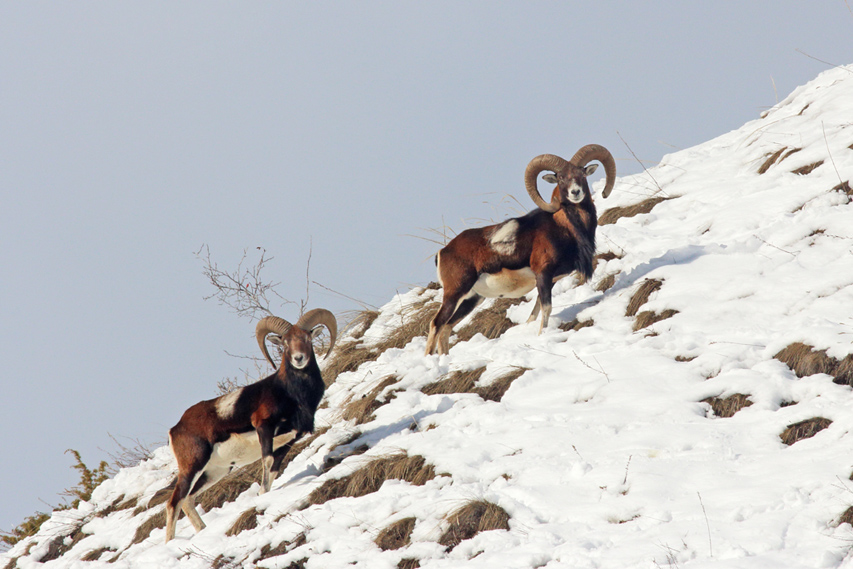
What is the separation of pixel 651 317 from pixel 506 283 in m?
1.92

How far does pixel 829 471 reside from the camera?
511 centimetres

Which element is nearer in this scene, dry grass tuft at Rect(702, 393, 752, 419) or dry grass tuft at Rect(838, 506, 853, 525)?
dry grass tuft at Rect(838, 506, 853, 525)

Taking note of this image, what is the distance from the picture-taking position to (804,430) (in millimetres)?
5789

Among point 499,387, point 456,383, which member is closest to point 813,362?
point 499,387

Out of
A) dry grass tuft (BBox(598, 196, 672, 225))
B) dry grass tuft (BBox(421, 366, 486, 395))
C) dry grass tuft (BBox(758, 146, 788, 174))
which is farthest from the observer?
dry grass tuft (BBox(598, 196, 672, 225))

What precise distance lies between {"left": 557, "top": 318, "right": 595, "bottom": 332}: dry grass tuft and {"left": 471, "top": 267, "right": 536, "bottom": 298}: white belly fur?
63 centimetres

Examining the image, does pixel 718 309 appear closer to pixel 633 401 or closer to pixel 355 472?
pixel 633 401

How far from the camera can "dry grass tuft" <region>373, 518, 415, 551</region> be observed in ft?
19.6

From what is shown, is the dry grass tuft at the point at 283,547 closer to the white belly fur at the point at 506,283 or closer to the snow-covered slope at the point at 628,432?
the snow-covered slope at the point at 628,432

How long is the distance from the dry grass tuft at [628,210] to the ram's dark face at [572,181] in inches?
103

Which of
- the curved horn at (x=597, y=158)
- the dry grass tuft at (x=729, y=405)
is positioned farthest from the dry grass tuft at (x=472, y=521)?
the curved horn at (x=597, y=158)

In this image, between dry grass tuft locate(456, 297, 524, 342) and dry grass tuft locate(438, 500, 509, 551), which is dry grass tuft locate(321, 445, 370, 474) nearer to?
dry grass tuft locate(438, 500, 509, 551)

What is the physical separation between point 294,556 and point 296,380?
8.38ft

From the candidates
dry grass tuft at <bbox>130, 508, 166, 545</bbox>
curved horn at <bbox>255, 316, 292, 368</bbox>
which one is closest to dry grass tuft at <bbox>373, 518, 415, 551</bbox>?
curved horn at <bbox>255, 316, 292, 368</bbox>
